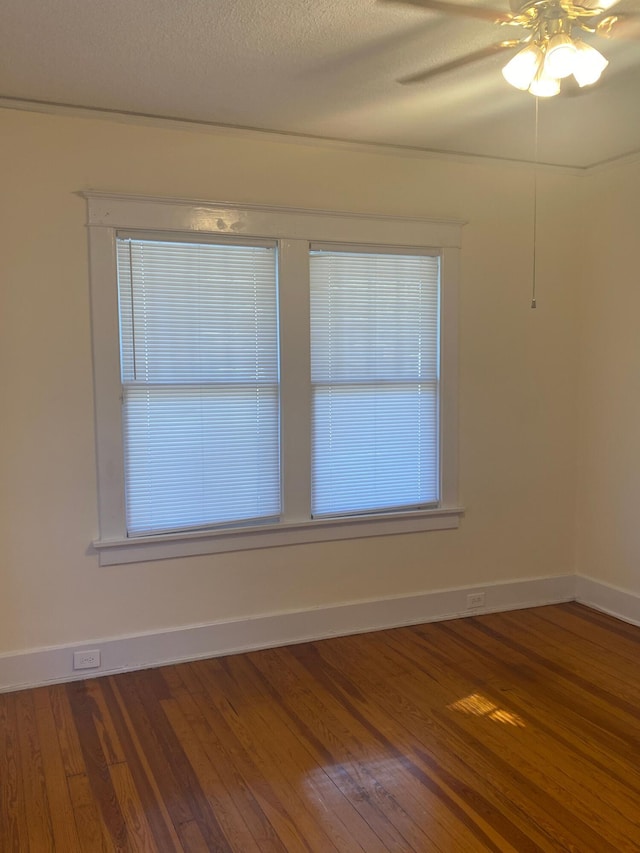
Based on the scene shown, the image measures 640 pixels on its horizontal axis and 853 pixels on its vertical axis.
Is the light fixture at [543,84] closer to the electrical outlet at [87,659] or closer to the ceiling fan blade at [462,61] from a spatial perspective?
the ceiling fan blade at [462,61]

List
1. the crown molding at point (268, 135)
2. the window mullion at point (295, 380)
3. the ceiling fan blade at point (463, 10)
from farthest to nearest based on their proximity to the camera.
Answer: the window mullion at point (295, 380), the crown molding at point (268, 135), the ceiling fan blade at point (463, 10)

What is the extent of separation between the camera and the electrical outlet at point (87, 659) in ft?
10.9

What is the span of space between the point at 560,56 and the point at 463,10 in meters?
0.34

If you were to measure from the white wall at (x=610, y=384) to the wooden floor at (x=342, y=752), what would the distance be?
680mm

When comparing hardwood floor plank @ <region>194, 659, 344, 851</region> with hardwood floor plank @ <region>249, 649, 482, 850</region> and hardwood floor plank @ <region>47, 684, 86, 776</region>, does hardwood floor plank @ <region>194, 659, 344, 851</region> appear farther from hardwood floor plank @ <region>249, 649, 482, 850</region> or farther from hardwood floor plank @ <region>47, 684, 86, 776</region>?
hardwood floor plank @ <region>47, 684, 86, 776</region>

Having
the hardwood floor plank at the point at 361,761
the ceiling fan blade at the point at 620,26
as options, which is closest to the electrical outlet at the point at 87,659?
the hardwood floor plank at the point at 361,761

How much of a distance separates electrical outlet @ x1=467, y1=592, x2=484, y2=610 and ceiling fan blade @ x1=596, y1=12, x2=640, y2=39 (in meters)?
2.97

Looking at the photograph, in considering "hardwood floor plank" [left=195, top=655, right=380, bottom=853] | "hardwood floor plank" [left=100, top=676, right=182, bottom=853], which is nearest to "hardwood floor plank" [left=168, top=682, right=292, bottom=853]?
"hardwood floor plank" [left=195, top=655, right=380, bottom=853]

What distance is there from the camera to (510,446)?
4.25 metres

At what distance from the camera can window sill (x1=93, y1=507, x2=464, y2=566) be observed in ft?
11.2

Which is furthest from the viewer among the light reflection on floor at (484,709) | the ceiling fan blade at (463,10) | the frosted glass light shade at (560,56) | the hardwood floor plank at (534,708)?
the light reflection on floor at (484,709)

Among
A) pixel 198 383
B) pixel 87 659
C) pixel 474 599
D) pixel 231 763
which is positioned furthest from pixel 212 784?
pixel 474 599

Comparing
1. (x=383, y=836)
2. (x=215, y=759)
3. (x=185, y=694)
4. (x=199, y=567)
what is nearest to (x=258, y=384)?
(x=199, y=567)

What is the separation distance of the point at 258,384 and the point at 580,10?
2.16 m
